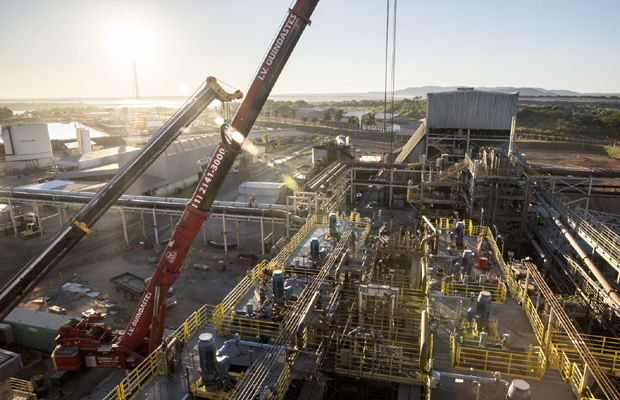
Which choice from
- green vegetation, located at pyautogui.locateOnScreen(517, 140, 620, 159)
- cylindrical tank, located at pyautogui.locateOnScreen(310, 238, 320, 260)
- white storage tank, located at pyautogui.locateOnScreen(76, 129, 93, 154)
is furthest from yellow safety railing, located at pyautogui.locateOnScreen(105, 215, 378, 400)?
green vegetation, located at pyautogui.locateOnScreen(517, 140, 620, 159)

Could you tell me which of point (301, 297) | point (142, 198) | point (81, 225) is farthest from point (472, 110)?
point (81, 225)

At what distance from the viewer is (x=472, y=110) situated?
150ft

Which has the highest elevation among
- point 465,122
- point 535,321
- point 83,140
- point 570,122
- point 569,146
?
point 465,122

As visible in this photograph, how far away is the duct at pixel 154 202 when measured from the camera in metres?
31.3

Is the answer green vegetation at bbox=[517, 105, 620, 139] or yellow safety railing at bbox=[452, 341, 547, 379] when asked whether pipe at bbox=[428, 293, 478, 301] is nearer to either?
yellow safety railing at bbox=[452, 341, 547, 379]

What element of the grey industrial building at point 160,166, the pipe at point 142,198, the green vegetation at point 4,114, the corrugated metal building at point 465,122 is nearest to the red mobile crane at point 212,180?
the pipe at point 142,198

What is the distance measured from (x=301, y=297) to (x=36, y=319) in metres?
15.1

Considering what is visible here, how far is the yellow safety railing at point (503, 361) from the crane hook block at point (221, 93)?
12781 mm

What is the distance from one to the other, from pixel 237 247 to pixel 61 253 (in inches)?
737

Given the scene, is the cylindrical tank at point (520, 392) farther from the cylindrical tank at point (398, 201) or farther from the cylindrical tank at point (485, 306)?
the cylindrical tank at point (398, 201)

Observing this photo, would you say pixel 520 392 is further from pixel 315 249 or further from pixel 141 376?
pixel 315 249

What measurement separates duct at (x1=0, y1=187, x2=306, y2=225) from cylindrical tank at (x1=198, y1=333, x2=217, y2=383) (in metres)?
18.2

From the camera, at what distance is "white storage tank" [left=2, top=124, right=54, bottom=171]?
200ft

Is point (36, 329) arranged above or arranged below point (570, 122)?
below
